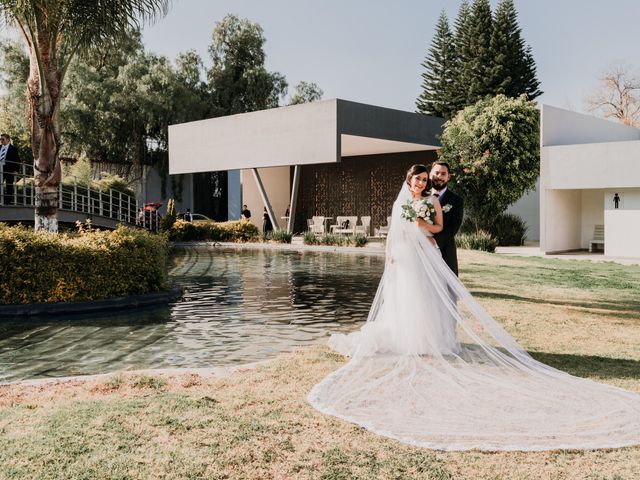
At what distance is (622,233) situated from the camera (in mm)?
20984

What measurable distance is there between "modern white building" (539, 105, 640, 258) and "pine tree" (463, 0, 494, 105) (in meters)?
19.2

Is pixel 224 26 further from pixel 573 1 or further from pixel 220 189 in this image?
pixel 573 1

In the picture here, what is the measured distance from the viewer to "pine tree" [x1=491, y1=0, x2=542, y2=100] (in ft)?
145

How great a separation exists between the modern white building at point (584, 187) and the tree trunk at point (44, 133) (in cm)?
1647

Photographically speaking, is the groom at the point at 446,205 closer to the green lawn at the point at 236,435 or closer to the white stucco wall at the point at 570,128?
the green lawn at the point at 236,435

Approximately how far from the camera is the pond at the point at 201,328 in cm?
691

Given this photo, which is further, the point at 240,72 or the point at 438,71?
the point at 240,72

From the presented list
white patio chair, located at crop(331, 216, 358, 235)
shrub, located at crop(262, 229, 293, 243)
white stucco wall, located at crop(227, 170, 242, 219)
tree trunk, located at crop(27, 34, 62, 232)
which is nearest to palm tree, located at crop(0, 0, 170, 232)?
tree trunk, located at crop(27, 34, 62, 232)

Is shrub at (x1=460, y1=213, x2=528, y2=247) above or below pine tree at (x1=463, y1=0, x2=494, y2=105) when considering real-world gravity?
below

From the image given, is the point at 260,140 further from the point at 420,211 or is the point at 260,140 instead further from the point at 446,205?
the point at 420,211

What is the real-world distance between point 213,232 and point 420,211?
833 inches

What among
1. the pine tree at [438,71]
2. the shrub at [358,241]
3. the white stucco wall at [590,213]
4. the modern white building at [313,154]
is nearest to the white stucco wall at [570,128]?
the white stucco wall at [590,213]

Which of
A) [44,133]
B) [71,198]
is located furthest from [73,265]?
[71,198]

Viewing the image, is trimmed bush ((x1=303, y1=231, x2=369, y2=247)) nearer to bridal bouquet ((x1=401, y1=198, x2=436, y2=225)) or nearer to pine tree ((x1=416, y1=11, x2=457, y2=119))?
bridal bouquet ((x1=401, y1=198, x2=436, y2=225))
